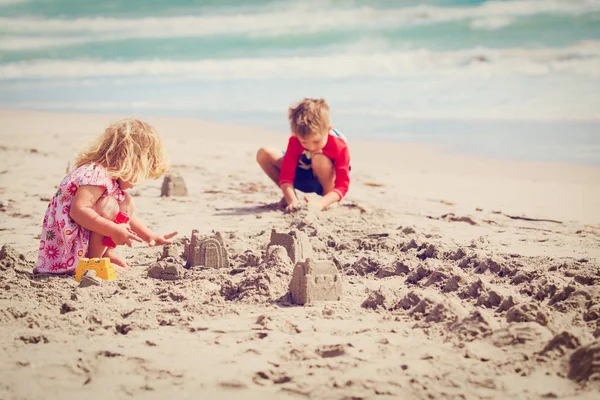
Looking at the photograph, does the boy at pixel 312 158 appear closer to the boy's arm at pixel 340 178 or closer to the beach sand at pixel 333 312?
the boy's arm at pixel 340 178

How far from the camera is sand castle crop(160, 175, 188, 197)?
6.57 m

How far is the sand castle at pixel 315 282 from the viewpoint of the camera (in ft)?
11.2

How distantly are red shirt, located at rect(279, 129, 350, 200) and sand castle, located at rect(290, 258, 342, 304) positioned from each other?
2491mm

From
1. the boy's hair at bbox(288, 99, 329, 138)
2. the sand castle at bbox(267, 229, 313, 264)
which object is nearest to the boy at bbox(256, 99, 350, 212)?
the boy's hair at bbox(288, 99, 329, 138)

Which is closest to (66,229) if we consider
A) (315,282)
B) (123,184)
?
(123,184)

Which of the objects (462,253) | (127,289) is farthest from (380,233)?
(127,289)

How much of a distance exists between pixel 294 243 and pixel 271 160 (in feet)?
7.50

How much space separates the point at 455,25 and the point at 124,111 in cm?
874

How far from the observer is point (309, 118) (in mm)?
5613

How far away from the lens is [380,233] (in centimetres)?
493

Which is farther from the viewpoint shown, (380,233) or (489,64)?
(489,64)

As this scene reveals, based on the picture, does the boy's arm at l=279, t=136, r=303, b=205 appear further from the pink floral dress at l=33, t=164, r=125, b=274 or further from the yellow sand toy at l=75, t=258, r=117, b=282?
the yellow sand toy at l=75, t=258, r=117, b=282

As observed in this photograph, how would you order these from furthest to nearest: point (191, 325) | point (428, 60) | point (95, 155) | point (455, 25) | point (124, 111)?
1. point (455, 25)
2. point (428, 60)
3. point (124, 111)
4. point (95, 155)
5. point (191, 325)

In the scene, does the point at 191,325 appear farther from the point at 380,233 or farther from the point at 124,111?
the point at 124,111
